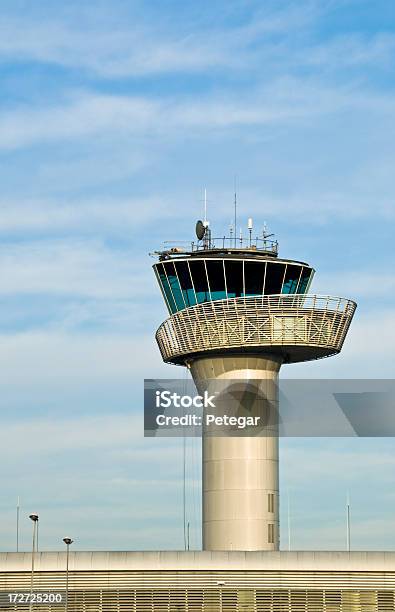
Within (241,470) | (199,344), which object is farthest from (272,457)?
(199,344)

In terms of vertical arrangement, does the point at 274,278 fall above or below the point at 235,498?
above

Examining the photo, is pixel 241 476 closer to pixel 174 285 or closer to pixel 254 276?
pixel 254 276

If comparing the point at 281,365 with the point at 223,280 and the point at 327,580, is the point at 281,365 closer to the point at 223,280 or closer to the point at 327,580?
the point at 223,280

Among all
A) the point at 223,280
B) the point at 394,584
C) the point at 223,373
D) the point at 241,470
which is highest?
the point at 223,280

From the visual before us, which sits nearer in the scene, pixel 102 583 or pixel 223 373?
pixel 102 583

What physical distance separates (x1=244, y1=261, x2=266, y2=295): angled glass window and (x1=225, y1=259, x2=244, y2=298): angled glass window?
1.15 feet

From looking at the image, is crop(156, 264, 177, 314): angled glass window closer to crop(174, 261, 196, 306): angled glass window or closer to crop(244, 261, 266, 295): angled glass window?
crop(174, 261, 196, 306): angled glass window

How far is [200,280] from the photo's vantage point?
10694 centimetres

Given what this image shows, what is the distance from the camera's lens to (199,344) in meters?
105

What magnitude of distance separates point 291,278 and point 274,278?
1383 millimetres

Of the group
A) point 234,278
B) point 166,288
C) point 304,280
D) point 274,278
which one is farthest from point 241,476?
point 304,280

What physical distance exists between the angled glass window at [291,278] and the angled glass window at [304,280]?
44cm

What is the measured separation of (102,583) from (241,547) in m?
10.9

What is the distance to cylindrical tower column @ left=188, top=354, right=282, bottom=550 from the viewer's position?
104 m
